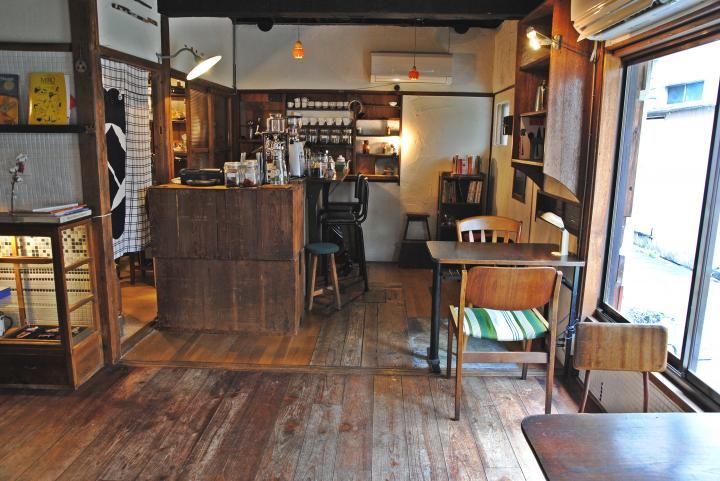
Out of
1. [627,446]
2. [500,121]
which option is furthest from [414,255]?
[627,446]

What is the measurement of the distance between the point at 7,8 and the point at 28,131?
700 millimetres

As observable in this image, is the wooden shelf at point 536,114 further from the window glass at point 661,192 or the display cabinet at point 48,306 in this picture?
the display cabinet at point 48,306

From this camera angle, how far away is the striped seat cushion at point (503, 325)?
2.70 meters

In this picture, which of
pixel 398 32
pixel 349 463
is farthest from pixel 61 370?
pixel 398 32

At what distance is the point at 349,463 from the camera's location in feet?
7.70

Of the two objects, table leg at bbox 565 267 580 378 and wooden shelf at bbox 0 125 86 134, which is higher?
wooden shelf at bbox 0 125 86 134

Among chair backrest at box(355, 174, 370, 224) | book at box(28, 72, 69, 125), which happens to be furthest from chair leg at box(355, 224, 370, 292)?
book at box(28, 72, 69, 125)

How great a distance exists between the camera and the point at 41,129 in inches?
118

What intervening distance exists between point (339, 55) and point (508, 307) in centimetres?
446

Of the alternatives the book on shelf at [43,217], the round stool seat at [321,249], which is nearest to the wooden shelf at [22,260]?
the book on shelf at [43,217]

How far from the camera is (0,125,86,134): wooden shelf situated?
2.99 meters

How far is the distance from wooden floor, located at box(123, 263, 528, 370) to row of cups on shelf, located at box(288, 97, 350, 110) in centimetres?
265

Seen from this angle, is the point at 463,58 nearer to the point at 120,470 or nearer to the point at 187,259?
the point at 187,259

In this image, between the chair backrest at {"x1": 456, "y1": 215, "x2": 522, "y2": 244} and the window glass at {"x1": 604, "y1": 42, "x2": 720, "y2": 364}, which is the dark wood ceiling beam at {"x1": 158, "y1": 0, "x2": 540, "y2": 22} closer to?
the window glass at {"x1": 604, "y1": 42, "x2": 720, "y2": 364}
